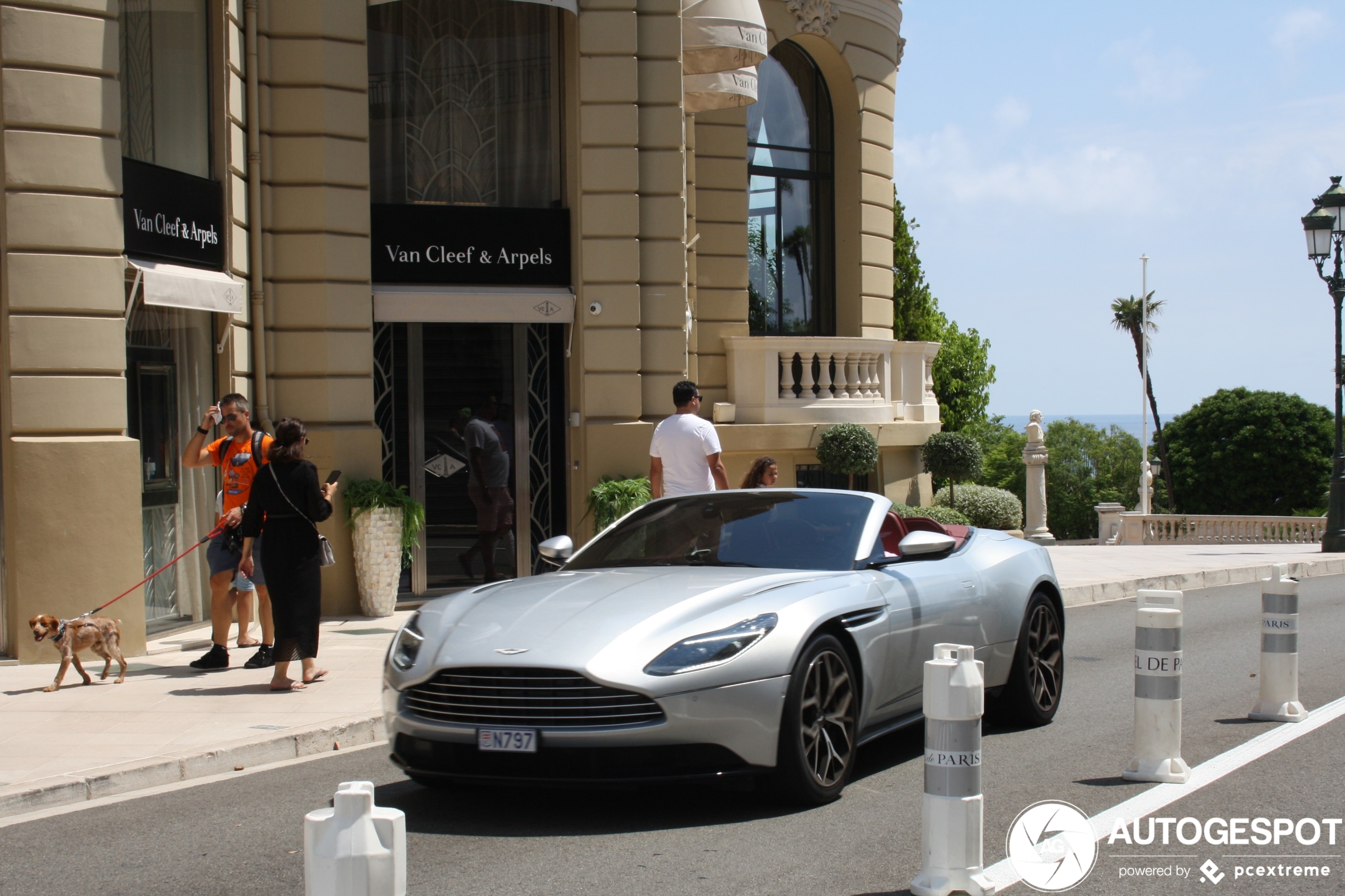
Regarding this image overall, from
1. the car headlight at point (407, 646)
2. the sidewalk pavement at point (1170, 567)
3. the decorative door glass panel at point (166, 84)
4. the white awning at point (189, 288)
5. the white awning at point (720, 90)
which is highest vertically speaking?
the white awning at point (720, 90)

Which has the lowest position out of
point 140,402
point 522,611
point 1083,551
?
point 1083,551

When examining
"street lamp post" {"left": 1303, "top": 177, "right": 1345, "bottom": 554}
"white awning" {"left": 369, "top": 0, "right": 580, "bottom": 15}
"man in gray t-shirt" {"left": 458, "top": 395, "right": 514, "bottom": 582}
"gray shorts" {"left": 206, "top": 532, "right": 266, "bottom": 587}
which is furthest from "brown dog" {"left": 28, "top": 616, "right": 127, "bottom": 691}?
"street lamp post" {"left": 1303, "top": 177, "right": 1345, "bottom": 554}

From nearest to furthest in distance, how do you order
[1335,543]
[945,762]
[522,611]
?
[945,762] < [522,611] < [1335,543]

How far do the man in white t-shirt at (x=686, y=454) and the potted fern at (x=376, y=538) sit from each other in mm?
3339

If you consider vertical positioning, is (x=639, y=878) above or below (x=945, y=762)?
below

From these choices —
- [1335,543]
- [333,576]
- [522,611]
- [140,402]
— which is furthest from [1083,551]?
[522,611]

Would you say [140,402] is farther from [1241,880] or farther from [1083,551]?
[1083,551]

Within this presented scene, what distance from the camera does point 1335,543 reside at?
24641mm

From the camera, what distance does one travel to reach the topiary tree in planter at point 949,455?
2119 centimetres

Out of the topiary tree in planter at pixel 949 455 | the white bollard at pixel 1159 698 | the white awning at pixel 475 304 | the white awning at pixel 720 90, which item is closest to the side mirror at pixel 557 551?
the white bollard at pixel 1159 698

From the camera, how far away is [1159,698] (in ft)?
21.5

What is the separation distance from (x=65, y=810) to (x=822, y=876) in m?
3.76

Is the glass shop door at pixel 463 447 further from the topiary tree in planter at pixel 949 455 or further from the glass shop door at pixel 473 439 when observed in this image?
the topiary tree in planter at pixel 949 455

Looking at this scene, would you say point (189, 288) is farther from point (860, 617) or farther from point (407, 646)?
point (860, 617)
